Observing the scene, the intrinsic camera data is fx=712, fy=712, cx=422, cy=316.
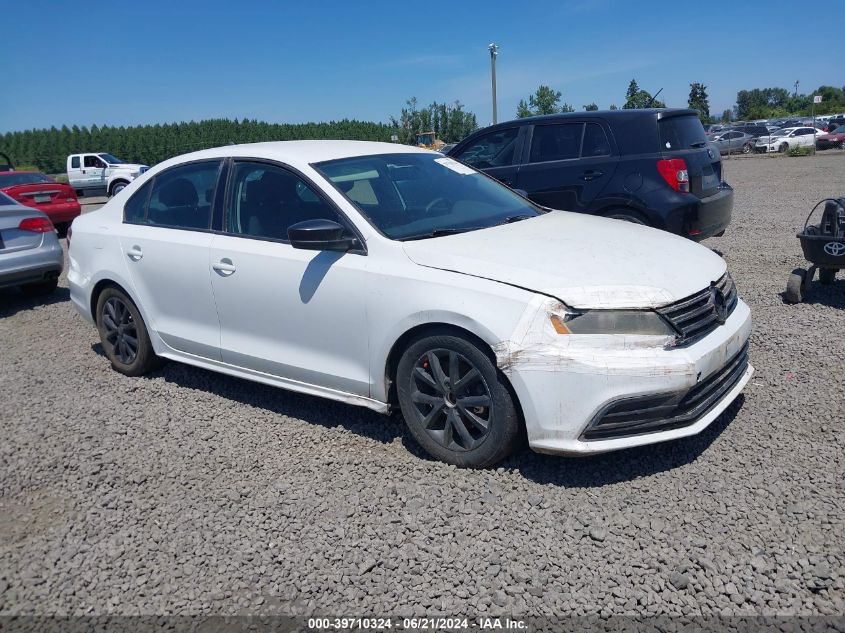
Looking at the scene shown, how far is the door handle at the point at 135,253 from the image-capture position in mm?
5062

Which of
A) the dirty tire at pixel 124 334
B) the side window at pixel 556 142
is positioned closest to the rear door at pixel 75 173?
the side window at pixel 556 142

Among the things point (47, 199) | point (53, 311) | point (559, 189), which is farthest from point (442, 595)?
point (47, 199)

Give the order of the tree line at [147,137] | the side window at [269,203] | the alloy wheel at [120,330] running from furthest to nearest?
1. the tree line at [147,137]
2. the alloy wheel at [120,330]
3. the side window at [269,203]

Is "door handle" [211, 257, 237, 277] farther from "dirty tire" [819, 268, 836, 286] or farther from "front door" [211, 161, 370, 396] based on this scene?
"dirty tire" [819, 268, 836, 286]

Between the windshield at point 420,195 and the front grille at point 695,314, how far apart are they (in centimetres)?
131

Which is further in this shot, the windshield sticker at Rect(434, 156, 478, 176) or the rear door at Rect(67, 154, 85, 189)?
the rear door at Rect(67, 154, 85, 189)

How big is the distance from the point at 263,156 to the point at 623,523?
10.1 ft

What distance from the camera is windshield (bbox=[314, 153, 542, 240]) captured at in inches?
163

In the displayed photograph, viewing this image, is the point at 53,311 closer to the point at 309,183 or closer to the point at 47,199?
the point at 309,183

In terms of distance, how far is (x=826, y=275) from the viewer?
6.70 m

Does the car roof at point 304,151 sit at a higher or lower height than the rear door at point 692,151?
higher

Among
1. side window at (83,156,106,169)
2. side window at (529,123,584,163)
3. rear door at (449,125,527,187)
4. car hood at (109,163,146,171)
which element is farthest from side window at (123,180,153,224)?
side window at (83,156,106,169)

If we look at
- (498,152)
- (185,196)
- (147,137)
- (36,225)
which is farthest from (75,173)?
(147,137)

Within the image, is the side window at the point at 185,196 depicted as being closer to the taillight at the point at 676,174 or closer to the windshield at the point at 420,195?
the windshield at the point at 420,195
